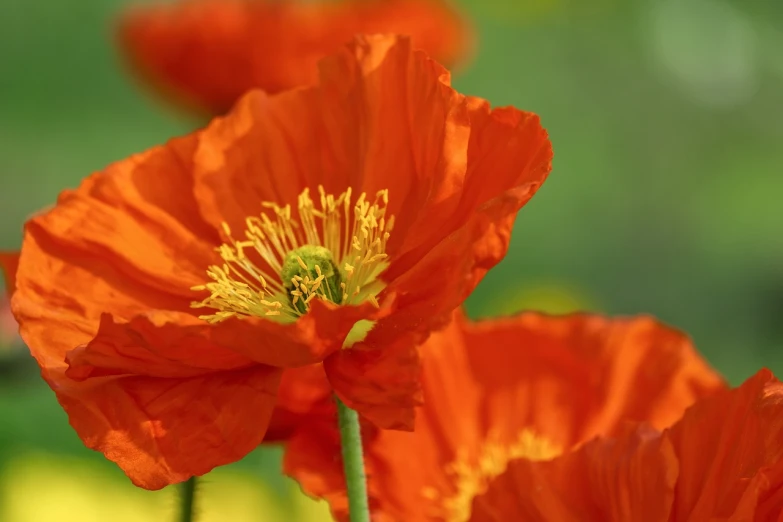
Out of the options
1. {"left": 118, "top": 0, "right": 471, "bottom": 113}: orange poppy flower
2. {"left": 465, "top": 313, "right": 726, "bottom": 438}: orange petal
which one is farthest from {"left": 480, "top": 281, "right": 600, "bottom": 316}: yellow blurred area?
{"left": 465, "top": 313, "right": 726, "bottom": 438}: orange petal

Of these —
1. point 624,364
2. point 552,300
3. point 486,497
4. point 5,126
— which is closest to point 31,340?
point 486,497

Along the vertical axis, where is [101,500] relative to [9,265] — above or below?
below

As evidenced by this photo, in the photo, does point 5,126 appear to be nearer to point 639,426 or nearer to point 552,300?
point 552,300

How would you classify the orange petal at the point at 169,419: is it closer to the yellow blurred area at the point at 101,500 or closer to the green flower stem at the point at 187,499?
the green flower stem at the point at 187,499

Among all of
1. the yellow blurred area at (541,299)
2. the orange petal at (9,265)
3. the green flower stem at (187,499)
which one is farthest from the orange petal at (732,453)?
the yellow blurred area at (541,299)

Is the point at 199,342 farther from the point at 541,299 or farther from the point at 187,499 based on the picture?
the point at 541,299

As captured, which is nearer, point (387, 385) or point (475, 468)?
point (387, 385)

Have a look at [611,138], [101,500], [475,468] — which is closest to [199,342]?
[475,468]
